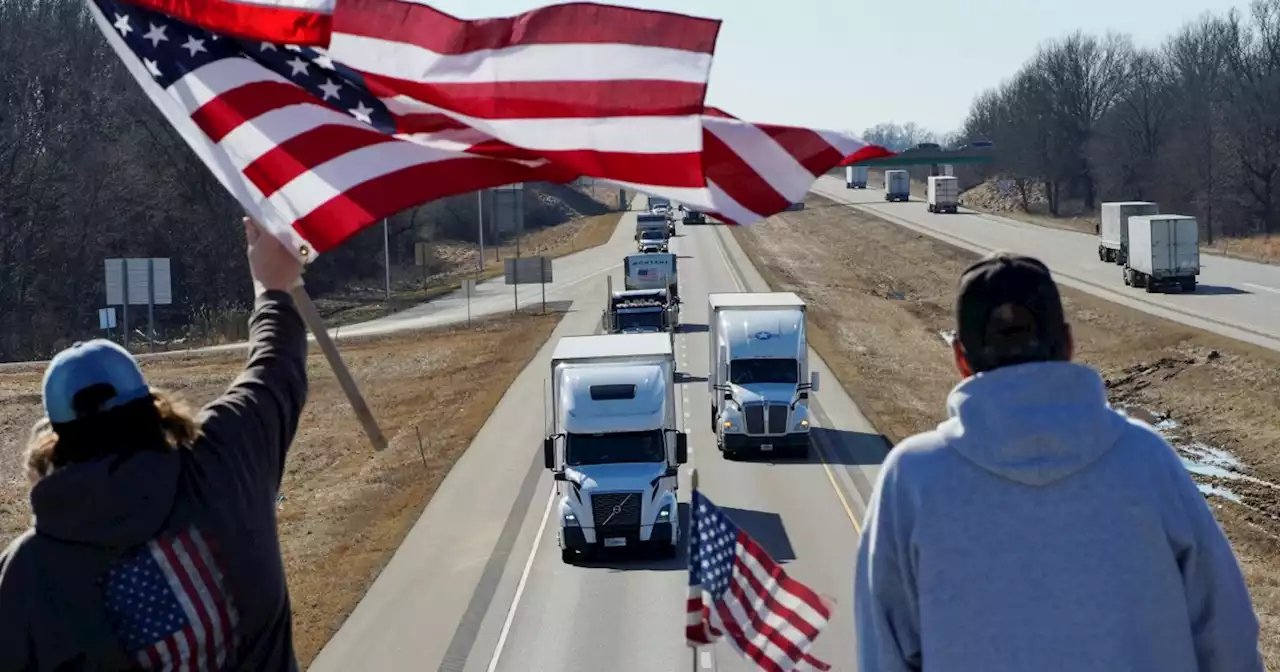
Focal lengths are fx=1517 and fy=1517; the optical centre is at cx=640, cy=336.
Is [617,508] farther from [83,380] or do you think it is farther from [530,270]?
[530,270]

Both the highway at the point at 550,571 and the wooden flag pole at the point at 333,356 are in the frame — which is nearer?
the wooden flag pole at the point at 333,356

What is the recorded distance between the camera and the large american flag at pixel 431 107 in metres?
6.75

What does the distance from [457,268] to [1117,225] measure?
4773cm

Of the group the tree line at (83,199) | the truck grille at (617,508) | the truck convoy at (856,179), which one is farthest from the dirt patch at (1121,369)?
the truck convoy at (856,179)

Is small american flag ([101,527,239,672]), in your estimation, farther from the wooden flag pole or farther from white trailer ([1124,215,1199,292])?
white trailer ([1124,215,1199,292])

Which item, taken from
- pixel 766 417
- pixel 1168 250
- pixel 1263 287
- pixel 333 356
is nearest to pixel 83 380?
pixel 333 356

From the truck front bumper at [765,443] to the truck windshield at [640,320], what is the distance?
17503mm

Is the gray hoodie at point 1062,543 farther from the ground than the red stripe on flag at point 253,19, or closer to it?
closer to it

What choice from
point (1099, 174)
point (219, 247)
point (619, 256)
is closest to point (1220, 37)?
point (1099, 174)

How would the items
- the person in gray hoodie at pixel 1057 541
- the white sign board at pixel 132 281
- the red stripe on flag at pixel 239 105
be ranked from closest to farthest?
1. the person in gray hoodie at pixel 1057 541
2. the red stripe on flag at pixel 239 105
3. the white sign board at pixel 132 281

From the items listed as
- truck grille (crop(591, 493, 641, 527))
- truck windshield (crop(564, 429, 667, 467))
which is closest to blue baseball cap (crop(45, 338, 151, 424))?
truck grille (crop(591, 493, 641, 527))

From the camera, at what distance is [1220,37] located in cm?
13012

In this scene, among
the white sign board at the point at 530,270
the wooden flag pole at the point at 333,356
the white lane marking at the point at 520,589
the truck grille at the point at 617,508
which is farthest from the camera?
the white sign board at the point at 530,270

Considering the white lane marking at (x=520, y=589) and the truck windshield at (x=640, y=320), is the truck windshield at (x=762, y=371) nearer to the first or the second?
the white lane marking at (x=520, y=589)
